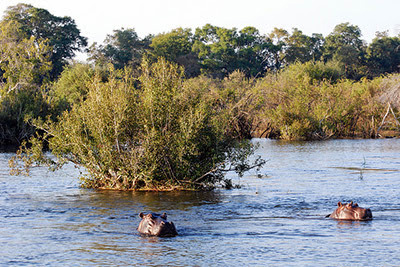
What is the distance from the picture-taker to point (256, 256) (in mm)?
11516

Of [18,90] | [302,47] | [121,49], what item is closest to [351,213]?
[18,90]

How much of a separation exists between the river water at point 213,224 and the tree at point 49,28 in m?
53.7

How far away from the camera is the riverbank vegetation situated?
19.6m

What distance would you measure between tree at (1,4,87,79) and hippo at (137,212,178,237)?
63882 millimetres

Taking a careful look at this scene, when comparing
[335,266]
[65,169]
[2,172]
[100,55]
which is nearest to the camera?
[335,266]

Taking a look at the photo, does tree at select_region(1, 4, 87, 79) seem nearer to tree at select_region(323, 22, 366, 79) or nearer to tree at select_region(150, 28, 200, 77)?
tree at select_region(150, 28, 200, 77)

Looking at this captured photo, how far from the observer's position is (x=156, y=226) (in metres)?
13.1

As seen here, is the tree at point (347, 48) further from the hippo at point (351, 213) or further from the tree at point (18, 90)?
the hippo at point (351, 213)

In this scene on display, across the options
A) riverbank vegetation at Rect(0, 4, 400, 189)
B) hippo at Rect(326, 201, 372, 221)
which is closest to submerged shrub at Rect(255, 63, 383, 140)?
riverbank vegetation at Rect(0, 4, 400, 189)

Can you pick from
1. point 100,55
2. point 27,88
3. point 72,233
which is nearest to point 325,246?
point 72,233

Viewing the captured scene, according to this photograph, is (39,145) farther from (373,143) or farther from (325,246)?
(373,143)

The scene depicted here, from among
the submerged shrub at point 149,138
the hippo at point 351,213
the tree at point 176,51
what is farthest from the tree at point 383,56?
the hippo at point 351,213

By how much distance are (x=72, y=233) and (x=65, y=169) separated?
1453cm

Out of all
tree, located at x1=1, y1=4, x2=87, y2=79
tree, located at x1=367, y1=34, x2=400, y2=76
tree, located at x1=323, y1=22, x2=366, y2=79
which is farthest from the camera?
tree, located at x1=367, y1=34, x2=400, y2=76
